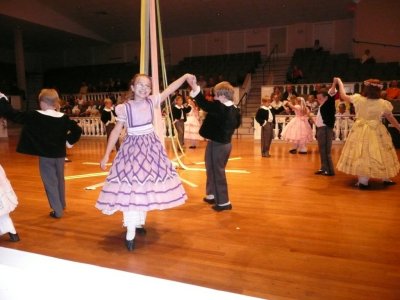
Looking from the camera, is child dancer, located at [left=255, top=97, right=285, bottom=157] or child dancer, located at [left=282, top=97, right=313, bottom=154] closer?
child dancer, located at [left=255, top=97, right=285, bottom=157]

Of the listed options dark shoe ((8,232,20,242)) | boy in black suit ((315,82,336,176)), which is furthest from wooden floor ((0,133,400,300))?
boy in black suit ((315,82,336,176))

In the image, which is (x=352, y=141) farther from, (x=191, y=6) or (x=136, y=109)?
(x=191, y=6)

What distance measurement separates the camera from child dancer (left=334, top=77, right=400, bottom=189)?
4449 mm

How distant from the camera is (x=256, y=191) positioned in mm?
4547

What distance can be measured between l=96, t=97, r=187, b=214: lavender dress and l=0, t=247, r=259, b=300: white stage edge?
1.52 metres

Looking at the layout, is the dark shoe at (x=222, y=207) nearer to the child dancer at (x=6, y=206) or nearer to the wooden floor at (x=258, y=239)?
the wooden floor at (x=258, y=239)

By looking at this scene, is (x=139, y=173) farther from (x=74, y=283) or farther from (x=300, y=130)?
(x=300, y=130)

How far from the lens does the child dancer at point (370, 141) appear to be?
445cm

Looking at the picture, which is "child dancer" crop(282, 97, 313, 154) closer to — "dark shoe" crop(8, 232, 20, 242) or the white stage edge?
"dark shoe" crop(8, 232, 20, 242)

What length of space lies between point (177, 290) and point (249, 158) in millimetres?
6475

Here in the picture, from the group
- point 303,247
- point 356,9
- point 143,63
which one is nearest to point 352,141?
point 303,247

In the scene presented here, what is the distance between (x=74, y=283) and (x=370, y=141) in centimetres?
437

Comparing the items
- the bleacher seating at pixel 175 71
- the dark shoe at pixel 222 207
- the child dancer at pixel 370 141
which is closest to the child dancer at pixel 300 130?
the child dancer at pixel 370 141

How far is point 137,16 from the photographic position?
1557 centimetres
